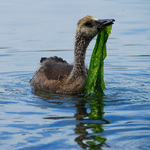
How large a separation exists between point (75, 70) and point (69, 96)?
766 mm

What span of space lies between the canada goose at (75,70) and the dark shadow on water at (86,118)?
0.27 m

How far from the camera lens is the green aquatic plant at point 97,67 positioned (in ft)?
38.4

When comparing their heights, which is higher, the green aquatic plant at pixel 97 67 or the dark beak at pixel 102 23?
the dark beak at pixel 102 23

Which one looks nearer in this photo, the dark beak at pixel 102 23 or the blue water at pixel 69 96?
the blue water at pixel 69 96

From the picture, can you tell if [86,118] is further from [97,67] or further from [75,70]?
[75,70]

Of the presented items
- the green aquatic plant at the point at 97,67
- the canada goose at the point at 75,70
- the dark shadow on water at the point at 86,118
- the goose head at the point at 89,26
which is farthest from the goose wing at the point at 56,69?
the goose head at the point at 89,26

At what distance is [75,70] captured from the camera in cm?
1245

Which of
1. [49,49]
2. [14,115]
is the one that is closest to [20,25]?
[49,49]

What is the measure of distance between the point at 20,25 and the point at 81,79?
1150 centimetres

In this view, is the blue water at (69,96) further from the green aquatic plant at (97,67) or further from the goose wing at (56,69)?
the goose wing at (56,69)

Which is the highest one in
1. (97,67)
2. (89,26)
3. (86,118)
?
(89,26)

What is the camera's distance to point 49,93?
12.6m

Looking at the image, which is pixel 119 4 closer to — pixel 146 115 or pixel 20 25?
pixel 20 25

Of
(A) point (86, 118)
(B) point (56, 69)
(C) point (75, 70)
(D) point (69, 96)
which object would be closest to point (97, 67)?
(C) point (75, 70)
